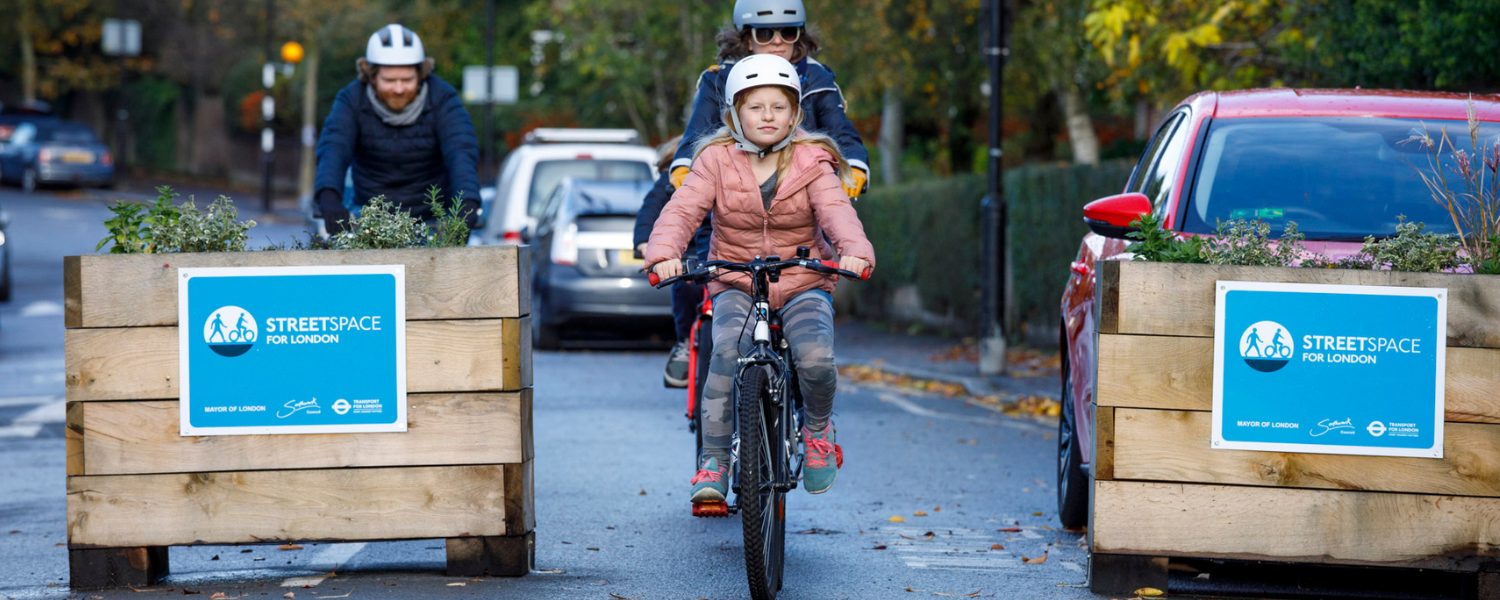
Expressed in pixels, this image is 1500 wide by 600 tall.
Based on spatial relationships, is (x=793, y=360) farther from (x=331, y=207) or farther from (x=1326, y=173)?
(x=331, y=207)

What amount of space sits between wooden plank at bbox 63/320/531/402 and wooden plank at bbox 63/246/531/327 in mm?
34

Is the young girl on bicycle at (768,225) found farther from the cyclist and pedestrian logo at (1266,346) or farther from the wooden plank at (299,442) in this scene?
the cyclist and pedestrian logo at (1266,346)

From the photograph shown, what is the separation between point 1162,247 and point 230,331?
9.25ft

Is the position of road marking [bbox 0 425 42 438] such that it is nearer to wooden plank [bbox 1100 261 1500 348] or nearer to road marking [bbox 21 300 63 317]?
wooden plank [bbox 1100 261 1500 348]

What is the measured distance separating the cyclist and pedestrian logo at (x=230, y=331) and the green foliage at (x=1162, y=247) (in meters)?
2.70

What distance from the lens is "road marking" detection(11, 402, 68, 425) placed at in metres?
10.4

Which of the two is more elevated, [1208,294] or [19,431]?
[1208,294]

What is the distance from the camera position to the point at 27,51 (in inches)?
2141

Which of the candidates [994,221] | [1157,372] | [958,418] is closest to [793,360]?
[1157,372]

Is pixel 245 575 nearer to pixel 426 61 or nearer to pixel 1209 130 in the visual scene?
pixel 426 61

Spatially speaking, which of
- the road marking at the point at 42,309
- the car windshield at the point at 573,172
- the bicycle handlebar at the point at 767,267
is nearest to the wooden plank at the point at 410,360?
the bicycle handlebar at the point at 767,267

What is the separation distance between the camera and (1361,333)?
207 inches

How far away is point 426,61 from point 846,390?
19.6ft

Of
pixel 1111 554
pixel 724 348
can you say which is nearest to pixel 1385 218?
pixel 1111 554
